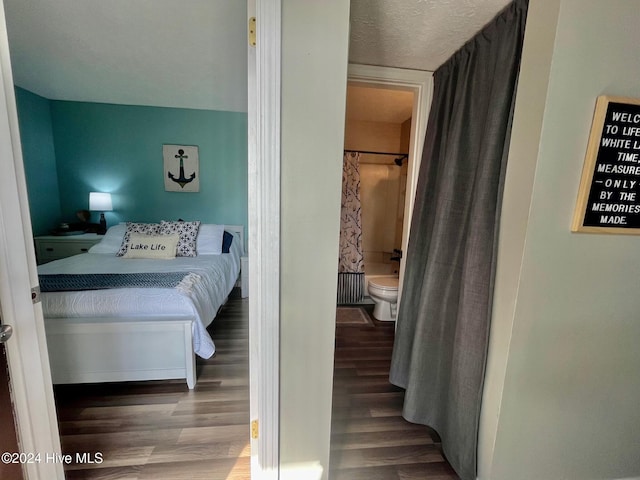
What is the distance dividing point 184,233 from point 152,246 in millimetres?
375

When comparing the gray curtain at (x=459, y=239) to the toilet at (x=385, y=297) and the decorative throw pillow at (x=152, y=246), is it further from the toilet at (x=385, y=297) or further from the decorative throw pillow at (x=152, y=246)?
the decorative throw pillow at (x=152, y=246)

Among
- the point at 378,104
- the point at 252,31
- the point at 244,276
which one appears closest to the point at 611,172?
the point at 252,31

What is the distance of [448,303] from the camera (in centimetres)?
140

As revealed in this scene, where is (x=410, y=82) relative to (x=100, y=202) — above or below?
above

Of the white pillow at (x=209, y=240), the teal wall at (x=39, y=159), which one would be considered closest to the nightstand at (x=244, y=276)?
the white pillow at (x=209, y=240)

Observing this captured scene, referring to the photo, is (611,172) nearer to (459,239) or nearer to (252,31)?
Answer: (459,239)

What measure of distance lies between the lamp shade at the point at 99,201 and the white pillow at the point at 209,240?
1302 mm

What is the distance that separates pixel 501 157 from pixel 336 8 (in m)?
0.90

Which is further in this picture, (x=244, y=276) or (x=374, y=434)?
(x=244, y=276)

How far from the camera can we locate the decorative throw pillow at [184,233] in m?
3.00

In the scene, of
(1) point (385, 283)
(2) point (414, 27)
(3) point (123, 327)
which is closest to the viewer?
(2) point (414, 27)

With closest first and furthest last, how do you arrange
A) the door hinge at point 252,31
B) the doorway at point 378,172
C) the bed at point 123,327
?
the door hinge at point 252,31
the bed at point 123,327
the doorway at point 378,172

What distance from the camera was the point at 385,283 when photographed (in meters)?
2.88

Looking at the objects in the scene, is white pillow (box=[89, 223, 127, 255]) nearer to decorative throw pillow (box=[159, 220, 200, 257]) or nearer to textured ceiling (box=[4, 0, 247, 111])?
decorative throw pillow (box=[159, 220, 200, 257])
